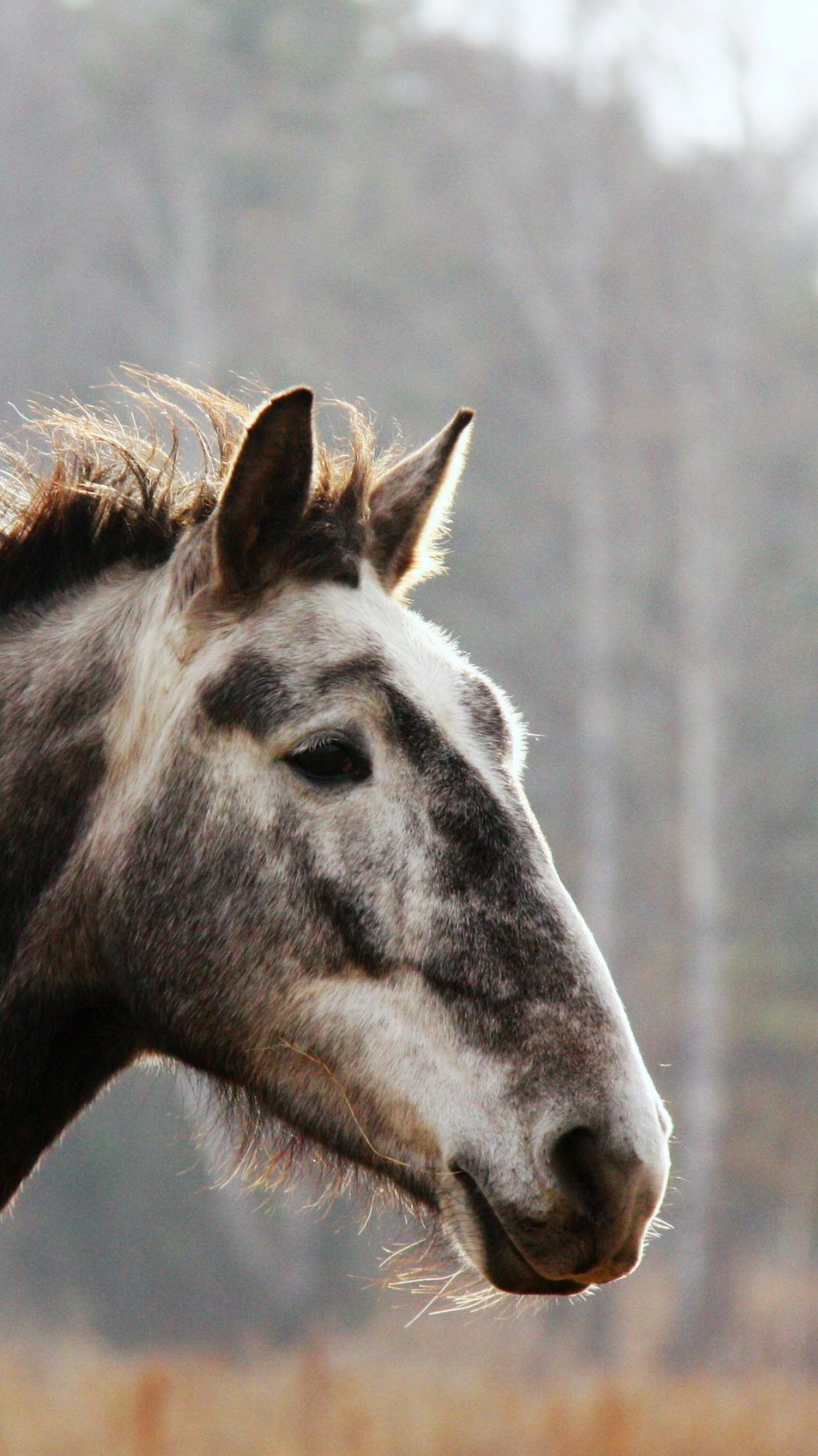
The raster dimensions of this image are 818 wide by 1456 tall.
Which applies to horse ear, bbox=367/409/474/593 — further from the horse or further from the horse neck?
the horse neck

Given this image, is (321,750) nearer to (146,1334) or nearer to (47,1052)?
(47,1052)

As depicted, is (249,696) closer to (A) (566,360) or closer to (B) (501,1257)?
(B) (501,1257)

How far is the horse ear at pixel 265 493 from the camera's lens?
2352 mm

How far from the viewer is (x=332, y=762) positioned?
2.28 meters

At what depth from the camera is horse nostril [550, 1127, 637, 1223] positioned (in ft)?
6.50

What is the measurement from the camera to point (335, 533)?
2.57 metres

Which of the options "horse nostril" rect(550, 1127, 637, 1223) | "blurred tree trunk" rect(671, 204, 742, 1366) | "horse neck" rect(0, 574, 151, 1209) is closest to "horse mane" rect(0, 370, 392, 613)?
"horse neck" rect(0, 574, 151, 1209)

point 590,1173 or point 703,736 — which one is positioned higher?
point 703,736

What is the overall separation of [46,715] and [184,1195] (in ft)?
50.1

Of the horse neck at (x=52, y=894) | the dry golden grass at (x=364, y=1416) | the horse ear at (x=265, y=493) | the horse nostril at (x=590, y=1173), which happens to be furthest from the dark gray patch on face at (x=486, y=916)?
the dry golden grass at (x=364, y=1416)

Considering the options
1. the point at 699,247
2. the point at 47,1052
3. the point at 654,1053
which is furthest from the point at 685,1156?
the point at 47,1052

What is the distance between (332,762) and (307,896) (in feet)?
0.71

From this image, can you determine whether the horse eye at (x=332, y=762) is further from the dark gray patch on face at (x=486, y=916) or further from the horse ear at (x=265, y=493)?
the horse ear at (x=265, y=493)

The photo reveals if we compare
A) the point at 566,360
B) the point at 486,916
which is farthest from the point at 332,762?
the point at 566,360
